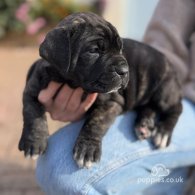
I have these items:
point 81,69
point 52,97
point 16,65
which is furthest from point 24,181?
point 16,65

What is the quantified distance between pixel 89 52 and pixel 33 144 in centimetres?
61

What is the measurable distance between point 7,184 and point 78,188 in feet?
5.74

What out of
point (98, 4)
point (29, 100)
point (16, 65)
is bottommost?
point (16, 65)

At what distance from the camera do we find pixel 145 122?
360 centimetres

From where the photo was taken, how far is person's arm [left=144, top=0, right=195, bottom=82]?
158 inches

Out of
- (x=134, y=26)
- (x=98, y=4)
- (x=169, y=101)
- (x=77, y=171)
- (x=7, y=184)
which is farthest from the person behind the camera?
(x=98, y=4)

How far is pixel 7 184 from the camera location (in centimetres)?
489

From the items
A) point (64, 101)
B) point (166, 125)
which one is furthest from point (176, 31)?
point (64, 101)

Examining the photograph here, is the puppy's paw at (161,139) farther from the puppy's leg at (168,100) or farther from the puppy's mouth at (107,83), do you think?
the puppy's mouth at (107,83)

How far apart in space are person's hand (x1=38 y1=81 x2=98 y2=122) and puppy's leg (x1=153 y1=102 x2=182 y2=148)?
1.53 ft

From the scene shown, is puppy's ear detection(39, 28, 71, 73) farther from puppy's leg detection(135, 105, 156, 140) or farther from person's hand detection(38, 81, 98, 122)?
puppy's leg detection(135, 105, 156, 140)

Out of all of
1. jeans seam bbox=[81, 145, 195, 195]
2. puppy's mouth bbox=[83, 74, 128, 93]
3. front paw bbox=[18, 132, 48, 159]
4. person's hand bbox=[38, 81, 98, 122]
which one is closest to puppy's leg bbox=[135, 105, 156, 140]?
jeans seam bbox=[81, 145, 195, 195]

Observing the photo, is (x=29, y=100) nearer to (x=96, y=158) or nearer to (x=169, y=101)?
(x=96, y=158)

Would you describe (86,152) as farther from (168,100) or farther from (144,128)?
(168,100)
